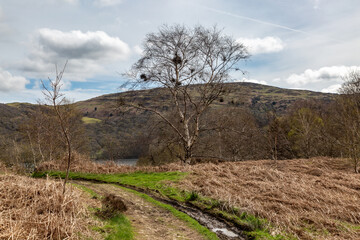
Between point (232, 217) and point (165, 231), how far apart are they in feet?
7.72

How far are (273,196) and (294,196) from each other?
0.74 meters

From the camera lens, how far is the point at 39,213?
5.41 meters

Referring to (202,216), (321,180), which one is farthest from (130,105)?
(321,180)

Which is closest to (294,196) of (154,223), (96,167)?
(154,223)

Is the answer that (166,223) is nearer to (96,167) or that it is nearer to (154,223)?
(154,223)

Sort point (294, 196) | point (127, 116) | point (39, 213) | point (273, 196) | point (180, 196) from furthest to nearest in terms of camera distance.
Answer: point (127, 116) → point (180, 196) → point (273, 196) → point (294, 196) → point (39, 213)

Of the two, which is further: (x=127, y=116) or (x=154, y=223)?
(x=127, y=116)

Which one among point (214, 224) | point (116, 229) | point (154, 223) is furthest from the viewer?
point (214, 224)

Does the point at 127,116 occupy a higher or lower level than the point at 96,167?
higher

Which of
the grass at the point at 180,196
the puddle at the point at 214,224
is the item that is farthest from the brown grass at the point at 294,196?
the puddle at the point at 214,224

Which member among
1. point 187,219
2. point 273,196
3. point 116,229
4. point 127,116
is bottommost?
point 187,219

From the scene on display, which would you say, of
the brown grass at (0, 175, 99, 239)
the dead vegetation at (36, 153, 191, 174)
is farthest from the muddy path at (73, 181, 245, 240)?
the dead vegetation at (36, 153, 191, 174)

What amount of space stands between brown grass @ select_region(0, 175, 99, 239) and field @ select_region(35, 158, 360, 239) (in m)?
4.70

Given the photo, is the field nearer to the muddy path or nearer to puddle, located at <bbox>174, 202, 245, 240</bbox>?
puddle, located at <bbox>174, 202, 245, 240</bbox>
